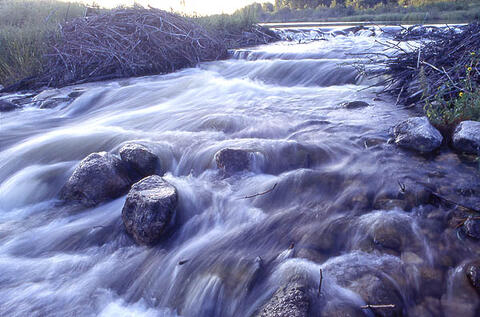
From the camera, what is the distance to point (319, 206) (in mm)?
3008

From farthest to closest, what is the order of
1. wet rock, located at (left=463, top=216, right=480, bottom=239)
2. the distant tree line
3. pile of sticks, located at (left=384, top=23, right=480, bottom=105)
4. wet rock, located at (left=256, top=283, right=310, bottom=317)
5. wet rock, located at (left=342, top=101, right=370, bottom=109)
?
the distant tree line → wet rock, located at (left=342, top=101, right=370, bottom=109) → pile of sticks, located at (left=384, top=23, right=480, bottom=105) → wet rock, located at (left=463, top=216, right=480, bottom=239) → wet rock, located at (left=256, top=283, right=310, bottom=317)

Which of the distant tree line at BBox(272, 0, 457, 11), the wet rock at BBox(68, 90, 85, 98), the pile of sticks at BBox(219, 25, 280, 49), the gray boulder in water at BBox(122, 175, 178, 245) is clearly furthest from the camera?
the distant tree line at BBox(272, 0, 457, 11)

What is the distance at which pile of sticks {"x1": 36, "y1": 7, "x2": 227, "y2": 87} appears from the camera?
7.87m

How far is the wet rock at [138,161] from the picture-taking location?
371 centimetres

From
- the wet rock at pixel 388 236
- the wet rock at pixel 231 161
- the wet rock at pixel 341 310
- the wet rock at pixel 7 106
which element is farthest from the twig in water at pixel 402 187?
the wet rock at pixel 7 106

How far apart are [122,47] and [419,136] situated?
24.4 feet

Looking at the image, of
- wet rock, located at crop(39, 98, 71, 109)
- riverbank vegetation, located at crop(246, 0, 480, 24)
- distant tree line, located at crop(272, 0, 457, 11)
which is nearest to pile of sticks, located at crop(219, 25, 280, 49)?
riverbank vegetation, located at crop(246, 0, 480, 24)

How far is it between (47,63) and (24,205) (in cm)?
552

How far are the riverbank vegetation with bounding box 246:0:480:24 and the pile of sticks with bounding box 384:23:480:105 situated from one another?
9856 mm

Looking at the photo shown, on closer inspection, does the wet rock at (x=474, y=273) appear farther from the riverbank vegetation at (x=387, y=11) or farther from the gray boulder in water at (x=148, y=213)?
the riverbank vegetation at (x=387, y=11)

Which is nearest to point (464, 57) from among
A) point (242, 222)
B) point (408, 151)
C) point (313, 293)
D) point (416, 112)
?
point (416, 112)

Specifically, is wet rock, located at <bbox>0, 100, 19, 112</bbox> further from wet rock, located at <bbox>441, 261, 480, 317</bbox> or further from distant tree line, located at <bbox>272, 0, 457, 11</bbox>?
distant tree line, located at <bbox>272, 0, 457, 11</bbox>

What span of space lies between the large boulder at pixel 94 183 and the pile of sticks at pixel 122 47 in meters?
5.24

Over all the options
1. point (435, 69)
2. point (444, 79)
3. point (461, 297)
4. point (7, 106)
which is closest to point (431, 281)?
point (461, 297)
